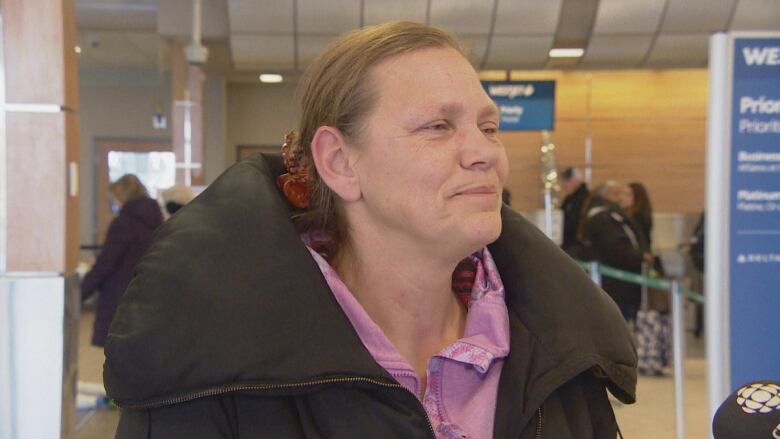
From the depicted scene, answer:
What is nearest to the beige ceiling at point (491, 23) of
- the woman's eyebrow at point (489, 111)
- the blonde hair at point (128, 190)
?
the blonde hair at point (128, 190)

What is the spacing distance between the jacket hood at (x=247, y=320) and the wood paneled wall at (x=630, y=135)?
13171mm

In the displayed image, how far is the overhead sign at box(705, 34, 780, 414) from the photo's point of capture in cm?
355

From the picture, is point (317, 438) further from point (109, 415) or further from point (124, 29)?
point (124, 29)

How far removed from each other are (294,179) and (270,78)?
1389 cm

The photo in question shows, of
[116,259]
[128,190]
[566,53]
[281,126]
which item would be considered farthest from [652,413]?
[281,126]

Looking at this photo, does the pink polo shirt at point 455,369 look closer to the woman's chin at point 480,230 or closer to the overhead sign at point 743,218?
the woman's chin at point 480,230

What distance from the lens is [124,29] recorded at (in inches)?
511

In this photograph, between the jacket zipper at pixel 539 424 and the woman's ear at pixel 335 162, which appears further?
the woman's ear at pixel 335 162

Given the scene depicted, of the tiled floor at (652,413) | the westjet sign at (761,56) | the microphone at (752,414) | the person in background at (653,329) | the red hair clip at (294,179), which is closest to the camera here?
the microphone at (752,414)

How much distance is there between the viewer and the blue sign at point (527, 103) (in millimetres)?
12023

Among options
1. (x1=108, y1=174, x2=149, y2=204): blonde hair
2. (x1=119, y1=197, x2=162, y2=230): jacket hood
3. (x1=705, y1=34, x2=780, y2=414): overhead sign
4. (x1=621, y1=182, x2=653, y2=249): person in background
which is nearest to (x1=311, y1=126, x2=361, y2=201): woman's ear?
(x1=705, y1=34, x2=780, y2=414): overhead sign

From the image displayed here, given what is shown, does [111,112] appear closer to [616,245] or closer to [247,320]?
[616,245]

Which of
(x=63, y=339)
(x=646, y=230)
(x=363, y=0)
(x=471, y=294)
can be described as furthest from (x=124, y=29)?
(x=471, y=294)

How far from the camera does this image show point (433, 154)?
58.4 inches
